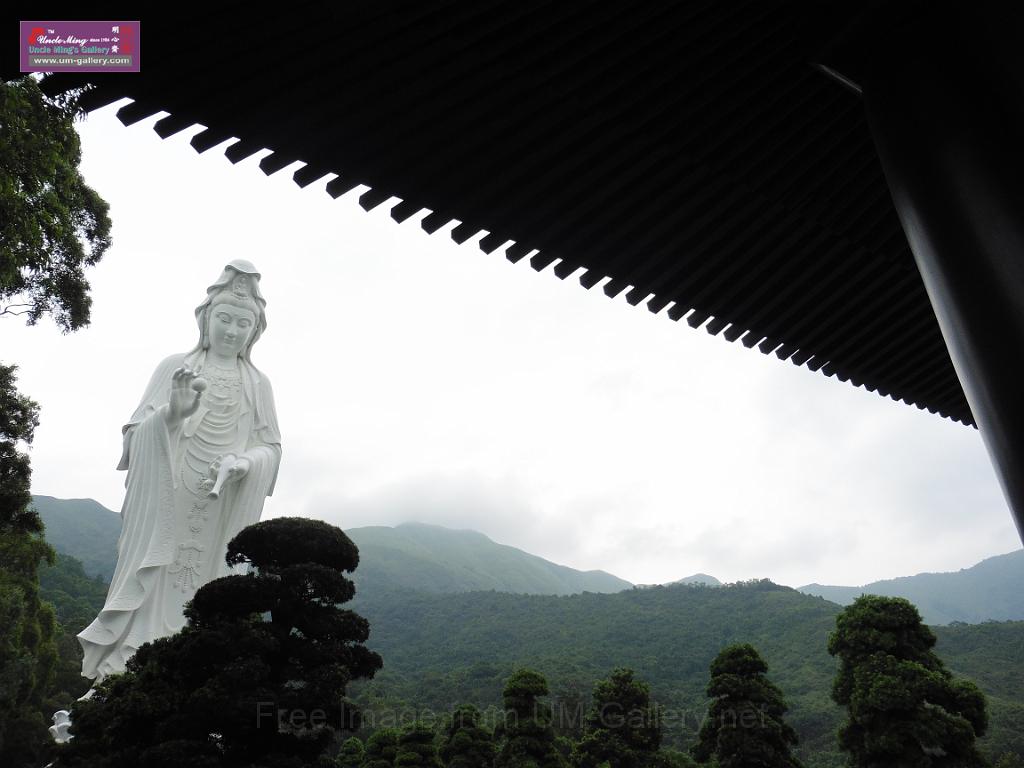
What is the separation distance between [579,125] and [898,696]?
36.0ft

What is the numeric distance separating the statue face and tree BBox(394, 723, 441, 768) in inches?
253

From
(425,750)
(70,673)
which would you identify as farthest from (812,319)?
(70,673)

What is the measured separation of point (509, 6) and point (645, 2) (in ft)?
1.36

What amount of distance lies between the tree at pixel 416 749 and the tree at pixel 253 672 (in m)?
4.56

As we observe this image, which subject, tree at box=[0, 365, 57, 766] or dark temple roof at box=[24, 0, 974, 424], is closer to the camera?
dark temple roof at box=[24, 0, 974, 424]

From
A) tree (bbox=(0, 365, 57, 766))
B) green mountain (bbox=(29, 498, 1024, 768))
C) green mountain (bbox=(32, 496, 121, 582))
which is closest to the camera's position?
tree (bbox=(0, 365, 57, 766))

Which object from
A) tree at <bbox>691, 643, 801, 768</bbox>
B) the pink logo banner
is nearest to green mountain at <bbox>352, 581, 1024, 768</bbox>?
tree at <bbox>691, 643, 801, 768</bbox>

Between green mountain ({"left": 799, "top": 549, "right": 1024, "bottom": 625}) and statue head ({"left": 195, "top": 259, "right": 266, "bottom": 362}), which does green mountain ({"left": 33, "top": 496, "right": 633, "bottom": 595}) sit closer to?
statue head ({"left": 195, "top": 259, "right": 266, "bottom": 362})

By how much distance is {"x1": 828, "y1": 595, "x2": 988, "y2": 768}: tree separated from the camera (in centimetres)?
1008

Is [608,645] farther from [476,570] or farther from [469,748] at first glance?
[476,570]

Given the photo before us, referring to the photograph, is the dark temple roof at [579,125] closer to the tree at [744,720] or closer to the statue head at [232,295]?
the tree at [744,720]

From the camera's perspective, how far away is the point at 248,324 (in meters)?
11.4

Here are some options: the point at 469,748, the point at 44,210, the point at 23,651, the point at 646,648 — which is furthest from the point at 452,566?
the point at 44,210

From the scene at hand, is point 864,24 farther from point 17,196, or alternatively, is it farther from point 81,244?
point 81,244
